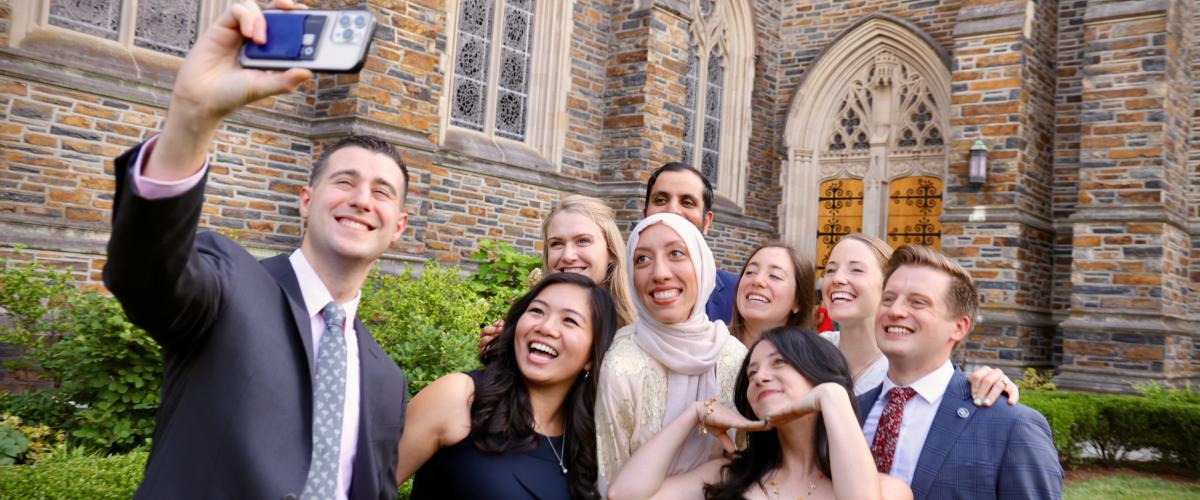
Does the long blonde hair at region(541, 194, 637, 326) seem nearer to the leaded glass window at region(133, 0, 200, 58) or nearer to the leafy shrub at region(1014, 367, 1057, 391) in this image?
the leaded glass window at region(133, 0, 200, 58)

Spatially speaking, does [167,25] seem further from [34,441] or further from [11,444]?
[11,444]

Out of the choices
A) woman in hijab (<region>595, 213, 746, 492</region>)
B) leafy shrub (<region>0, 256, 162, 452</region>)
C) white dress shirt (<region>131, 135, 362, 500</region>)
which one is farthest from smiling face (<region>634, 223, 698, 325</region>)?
leafy shrub (<region>0, 256, 162, 452</region>)

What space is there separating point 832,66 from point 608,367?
12.8 m

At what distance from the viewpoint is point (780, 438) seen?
2412mm

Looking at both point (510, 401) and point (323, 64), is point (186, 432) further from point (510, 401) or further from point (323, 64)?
point (510, 401)

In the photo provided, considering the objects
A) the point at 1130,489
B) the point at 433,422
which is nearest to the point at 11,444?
the point at 433,422

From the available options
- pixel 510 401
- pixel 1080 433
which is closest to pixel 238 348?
pixel 510 401

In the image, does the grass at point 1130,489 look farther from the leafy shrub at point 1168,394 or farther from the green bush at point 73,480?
the green bush at point 73,480

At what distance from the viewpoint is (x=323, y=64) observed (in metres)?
1.35

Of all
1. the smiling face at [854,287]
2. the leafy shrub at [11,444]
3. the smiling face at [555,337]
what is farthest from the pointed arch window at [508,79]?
the smiling face at [555,337]

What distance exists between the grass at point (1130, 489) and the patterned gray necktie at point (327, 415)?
664cm

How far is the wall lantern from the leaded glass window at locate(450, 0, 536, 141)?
18.6ft

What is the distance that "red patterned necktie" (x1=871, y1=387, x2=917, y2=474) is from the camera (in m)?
2.51

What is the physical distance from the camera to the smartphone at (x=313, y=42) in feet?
4.42
